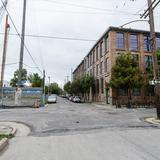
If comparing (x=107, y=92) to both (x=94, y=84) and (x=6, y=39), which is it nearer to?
(x=94, y=84)

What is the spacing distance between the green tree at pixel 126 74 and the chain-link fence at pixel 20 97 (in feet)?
34.1

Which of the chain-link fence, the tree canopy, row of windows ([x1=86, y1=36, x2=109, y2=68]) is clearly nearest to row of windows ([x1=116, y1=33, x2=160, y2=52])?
row of windows ([x1=86, y1=36, x2=109, y2=68])

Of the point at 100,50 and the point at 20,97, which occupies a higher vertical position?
the point at 100,50

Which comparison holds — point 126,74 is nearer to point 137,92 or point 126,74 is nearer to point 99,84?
point 137,92

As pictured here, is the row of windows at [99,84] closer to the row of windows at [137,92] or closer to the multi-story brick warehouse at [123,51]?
the multi-story brick warehouse at [123,51]

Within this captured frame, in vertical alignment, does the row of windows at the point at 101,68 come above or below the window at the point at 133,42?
below

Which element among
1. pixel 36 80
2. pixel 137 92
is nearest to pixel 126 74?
pixel 137 92

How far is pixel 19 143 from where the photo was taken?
8.23 metres

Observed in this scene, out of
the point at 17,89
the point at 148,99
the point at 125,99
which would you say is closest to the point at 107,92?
the point at 125,99

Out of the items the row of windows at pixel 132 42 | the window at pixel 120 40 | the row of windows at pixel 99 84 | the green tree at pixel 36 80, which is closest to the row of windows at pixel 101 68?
the row of windows at pixel 99 84

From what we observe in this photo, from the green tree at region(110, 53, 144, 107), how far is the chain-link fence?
1038 centimetres

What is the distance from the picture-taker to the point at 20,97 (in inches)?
1158

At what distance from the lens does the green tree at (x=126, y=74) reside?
2909cm

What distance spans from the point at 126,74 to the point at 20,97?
1432 cm
